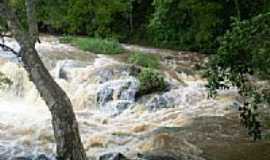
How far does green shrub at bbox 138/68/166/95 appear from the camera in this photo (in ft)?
40.8

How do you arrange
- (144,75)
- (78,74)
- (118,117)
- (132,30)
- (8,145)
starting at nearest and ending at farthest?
(8,145), (118,117), (144,75), (78,74), (132,30)

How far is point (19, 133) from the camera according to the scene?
32.6ft

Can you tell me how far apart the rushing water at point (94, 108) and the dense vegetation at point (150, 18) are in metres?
1.74

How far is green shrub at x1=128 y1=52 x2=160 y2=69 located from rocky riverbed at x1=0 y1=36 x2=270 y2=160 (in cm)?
30

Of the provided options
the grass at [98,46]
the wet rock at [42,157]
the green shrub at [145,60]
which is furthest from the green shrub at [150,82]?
→ the wet rock at [42,157]

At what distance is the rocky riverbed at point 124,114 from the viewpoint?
8.80 meters

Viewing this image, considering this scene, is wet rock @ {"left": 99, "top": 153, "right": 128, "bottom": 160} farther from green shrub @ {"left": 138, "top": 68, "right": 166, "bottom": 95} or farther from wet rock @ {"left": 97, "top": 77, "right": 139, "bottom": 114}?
green shrub @ {"left": 138, "top": 68, "right": 166, "bottom": 95}

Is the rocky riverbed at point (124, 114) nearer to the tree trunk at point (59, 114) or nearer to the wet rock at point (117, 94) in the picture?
the wet rock at point (117, 94)

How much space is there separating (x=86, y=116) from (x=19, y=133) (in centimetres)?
197

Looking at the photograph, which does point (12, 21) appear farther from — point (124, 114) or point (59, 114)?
point (124, 114)

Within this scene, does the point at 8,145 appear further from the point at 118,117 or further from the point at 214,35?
the point at 214,35

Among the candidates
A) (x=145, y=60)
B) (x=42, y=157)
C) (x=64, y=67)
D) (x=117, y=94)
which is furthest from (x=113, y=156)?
(x=145, y=60)

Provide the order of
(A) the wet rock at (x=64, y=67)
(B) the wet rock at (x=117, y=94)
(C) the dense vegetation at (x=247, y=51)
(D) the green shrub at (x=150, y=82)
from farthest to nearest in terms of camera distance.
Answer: (A) the wet rock at (x=64, y=67) → (D) the green shrub at (x=150, y=82) → (B) the wet rock at (x=117, y=94) → (C) the dense vegetation at (x=247, y=51)

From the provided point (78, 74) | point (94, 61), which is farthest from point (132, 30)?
point (78, 74)
